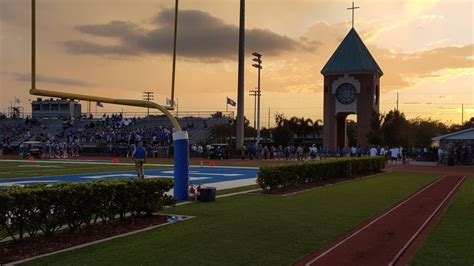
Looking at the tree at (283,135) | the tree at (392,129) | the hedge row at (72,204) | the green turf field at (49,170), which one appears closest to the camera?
the hedge row at (72,204)

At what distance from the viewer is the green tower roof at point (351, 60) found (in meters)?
62.2

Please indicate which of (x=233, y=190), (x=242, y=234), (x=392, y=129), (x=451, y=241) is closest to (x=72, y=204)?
(x=242, y=234)

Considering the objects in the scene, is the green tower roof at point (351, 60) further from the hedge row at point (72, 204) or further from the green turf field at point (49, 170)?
the hedge row at point (72, 204)

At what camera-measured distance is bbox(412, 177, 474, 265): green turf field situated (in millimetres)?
8109

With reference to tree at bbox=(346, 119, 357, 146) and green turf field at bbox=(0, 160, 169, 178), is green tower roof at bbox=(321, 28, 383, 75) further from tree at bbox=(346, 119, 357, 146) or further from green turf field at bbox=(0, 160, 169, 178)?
green turf field at bbox=(0, 160, 169, 178)

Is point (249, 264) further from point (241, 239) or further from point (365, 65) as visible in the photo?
point (365, 65)

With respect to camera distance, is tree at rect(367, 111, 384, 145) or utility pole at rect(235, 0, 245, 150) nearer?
utility pole at rect(235, 0, 245, 150)

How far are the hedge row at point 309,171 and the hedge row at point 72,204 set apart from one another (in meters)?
6.70

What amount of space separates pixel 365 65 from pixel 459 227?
53061 mm

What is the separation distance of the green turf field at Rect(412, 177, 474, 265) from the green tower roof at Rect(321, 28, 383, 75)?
162ft

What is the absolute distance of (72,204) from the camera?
9.21 m

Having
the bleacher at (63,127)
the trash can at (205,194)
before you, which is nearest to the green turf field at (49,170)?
the trash can at (205,194)

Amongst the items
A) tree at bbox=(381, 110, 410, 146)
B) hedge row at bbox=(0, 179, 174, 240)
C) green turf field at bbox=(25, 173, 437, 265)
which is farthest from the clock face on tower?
hedge row at bbox=(0, 179, 174, 240)

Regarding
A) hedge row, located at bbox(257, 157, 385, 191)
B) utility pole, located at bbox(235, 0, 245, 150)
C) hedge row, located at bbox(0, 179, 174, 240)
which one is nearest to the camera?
hedge row, located at bbox(0, 179, 174, 240)
